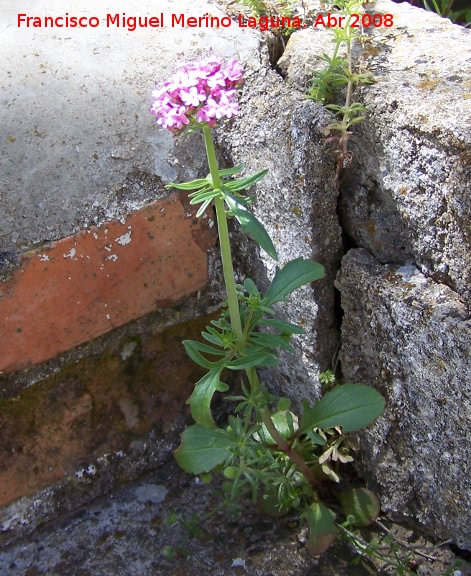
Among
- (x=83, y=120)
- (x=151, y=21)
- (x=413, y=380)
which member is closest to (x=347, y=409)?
(x=413, y=380)

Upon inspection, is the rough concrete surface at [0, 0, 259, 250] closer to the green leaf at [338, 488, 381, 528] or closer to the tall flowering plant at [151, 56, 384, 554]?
the tall flowering plant at [151, 56, 384, 554]

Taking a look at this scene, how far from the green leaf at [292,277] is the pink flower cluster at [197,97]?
0.33 metres

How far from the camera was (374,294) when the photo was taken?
1360 mm

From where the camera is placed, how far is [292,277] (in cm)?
132

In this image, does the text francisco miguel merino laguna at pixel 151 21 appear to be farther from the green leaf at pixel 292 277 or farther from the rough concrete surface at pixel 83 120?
the green leaf at pixel 292 277

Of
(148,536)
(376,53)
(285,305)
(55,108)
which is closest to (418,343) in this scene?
(285,305)

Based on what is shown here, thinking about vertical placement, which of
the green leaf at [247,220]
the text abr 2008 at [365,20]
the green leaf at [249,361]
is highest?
the text abr 2008 at [365,20]

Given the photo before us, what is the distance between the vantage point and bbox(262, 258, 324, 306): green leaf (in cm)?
131

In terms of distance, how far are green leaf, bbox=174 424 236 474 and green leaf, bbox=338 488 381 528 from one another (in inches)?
12.1

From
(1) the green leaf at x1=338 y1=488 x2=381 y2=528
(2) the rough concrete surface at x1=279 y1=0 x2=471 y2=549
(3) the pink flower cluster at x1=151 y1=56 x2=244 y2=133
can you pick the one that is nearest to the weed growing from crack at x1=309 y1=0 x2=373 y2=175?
(2) the rough concrete surface at x1=279 y1=0 x2=471 y2=549

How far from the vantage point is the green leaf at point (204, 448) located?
4.55 feet

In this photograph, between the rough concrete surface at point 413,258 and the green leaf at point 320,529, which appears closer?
the rough concrete surface at point 413,258

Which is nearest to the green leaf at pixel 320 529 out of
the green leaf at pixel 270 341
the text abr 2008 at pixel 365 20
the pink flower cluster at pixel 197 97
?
the green leaf at pixel 270 341

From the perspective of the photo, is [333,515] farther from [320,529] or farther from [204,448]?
[204,448]
